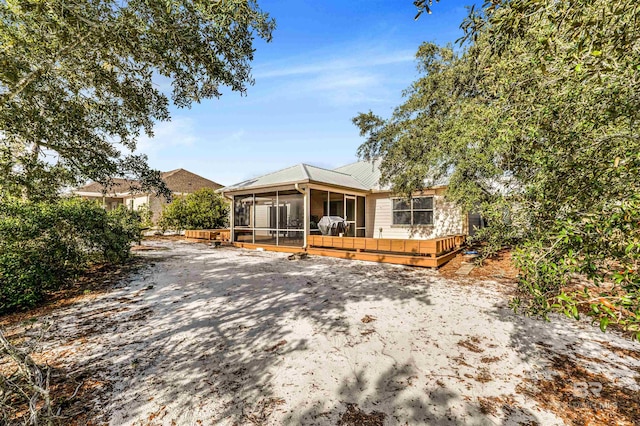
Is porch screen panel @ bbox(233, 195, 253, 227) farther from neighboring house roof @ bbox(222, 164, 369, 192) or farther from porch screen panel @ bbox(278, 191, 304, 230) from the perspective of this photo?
porch screen panel @ bbox(278, 191, 304, 230)

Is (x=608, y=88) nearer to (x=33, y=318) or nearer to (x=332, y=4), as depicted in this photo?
(x=332, y=4)

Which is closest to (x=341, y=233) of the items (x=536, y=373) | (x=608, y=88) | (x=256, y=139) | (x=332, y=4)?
(x=256, y=139)

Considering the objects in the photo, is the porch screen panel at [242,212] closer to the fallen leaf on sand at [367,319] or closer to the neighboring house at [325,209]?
the neighboring house at [325,209]

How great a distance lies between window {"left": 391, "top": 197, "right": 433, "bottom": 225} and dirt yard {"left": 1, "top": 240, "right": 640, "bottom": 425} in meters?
6.91

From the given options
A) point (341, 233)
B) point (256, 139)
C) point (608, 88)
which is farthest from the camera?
point (256, 139)

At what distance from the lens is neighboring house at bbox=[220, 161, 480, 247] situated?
37.6 ft

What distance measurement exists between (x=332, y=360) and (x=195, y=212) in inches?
661

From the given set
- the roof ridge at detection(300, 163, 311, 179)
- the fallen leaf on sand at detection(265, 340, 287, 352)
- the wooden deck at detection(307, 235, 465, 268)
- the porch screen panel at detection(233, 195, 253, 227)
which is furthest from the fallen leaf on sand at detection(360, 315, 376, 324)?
the porch screen panel at detection(233, 195, 253, 227)

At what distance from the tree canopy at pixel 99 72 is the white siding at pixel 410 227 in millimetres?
9194

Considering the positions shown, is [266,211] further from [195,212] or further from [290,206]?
[195,212]

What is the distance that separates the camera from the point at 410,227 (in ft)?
41.6

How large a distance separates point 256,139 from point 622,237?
1372cm

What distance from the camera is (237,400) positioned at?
7.91ft

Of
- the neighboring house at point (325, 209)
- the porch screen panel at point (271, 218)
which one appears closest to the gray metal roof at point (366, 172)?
the neighboring house at point (325, 209)
